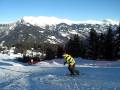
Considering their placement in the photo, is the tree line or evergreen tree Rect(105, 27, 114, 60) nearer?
evergreen tree Rect(105, 27, 114, 60)

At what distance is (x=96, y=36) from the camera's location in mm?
73562

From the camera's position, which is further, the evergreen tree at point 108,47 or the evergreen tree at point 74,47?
the evergreen tree at point 74,47

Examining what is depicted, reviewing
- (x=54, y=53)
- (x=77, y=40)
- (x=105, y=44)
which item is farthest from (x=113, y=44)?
(x=54, y=53)

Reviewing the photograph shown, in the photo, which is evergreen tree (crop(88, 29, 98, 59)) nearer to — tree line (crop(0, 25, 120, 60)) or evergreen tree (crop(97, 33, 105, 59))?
tree line (crop(0, 25, 120, 60))

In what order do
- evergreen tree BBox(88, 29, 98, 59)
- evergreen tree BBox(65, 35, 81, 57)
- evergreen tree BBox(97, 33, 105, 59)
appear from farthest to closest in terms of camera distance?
evergreen tree BBox(65, 35, 81, 57)
evergreen tree BBox(88, 29, 98, 59)
evergreen tree BBox(97, 33, 105, 59)

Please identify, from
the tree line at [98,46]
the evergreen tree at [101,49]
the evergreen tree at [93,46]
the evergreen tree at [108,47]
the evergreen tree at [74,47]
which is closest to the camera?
the evergreen tree at [108,47]

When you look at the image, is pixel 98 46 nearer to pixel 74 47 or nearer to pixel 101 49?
pixel 101 49

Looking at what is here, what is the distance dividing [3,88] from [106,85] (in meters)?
6.40

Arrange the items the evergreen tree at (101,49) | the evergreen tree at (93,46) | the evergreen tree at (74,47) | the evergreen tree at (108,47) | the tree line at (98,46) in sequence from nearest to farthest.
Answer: the evergreen tree at (108,47) → the tree line at (98,46) → the evergreen tree at (101,49) → the evergreen tree at (93,46) → the evergreen tree at (74,47)

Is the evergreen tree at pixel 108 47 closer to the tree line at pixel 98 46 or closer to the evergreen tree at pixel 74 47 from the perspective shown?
the tree line at pixel 98 46

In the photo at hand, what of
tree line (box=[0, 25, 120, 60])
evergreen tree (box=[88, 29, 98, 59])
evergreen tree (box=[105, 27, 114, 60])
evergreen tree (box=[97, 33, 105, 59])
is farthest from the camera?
evergreen tree (box=[88, 29, 98, 59])

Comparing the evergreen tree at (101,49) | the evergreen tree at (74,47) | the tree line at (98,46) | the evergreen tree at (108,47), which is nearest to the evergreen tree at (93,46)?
the tree line at (98,46)

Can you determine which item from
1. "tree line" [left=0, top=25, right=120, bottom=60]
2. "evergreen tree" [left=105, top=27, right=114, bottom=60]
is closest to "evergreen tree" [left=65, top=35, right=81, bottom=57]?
"tree line" [left=0, top=25, right=120, bottom=60]

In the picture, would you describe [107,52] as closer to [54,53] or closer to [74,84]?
[54,53]
